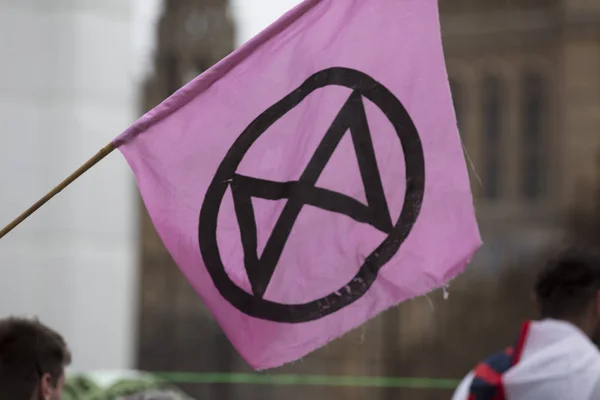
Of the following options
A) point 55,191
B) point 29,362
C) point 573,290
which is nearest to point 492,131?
point 573,290

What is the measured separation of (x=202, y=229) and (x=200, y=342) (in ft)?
135

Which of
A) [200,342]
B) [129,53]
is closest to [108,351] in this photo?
[129,53]

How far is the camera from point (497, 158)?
47656 millimetres

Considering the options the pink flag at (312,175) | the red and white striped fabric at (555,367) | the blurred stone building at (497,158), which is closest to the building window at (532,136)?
the blurred stone building at (497,158)

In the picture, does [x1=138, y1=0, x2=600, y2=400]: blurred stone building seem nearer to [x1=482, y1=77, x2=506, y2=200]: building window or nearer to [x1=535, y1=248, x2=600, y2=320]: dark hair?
[x1=482, y1=77, x2=506, y2=200]: building window

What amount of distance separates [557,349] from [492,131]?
45.1 metres

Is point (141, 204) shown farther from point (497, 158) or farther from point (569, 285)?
point (569, 285)

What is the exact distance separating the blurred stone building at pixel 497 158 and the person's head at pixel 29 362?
35352mm

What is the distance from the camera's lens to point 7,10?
7938mm

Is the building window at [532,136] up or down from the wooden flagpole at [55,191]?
down

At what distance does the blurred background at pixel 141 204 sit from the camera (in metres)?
7.99

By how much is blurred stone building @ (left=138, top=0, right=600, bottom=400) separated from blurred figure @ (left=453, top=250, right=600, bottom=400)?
3468cm

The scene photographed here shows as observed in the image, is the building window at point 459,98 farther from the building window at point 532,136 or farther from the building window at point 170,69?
the building window at point 170,69

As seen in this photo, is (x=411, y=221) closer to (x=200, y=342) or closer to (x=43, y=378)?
(x=43, y=378)
